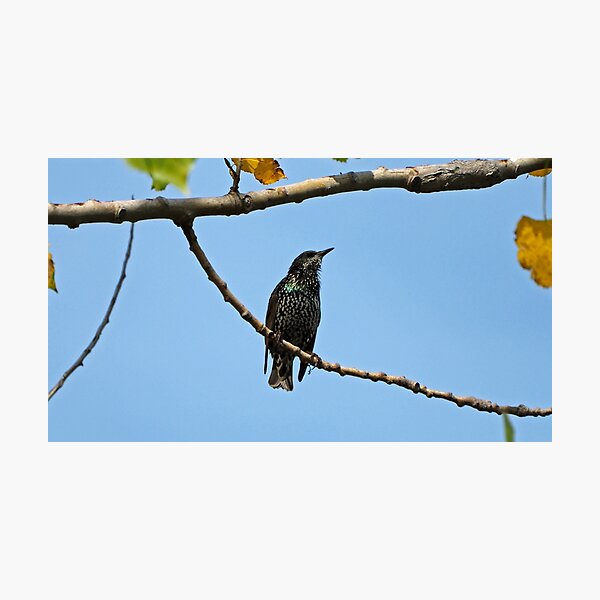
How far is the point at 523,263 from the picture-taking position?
4.83 feet

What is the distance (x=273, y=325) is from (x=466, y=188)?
143 centimetres

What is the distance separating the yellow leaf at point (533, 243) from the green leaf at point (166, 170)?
0.66m

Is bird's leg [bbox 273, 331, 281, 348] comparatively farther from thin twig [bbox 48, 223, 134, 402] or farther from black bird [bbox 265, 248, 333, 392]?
thin twig [bbox 48, 223, 134, 402]

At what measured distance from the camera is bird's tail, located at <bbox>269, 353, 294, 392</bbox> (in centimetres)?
277

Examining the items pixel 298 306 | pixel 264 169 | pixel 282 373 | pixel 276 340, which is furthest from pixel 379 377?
pixel 298 306

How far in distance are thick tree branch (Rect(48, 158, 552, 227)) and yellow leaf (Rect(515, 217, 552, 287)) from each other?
471 mm

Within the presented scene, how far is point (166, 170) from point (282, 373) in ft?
5.34

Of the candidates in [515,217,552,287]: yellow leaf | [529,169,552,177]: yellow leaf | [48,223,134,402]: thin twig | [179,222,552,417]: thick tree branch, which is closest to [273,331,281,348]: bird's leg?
[179,222,552,417]: thick tree branch

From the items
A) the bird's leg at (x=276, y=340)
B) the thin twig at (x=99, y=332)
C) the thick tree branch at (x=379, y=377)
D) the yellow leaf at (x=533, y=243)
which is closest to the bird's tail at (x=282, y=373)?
the bird's leg at (x=276, y=340)

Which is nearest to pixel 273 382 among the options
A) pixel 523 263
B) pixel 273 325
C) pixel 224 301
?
pixel 273 325

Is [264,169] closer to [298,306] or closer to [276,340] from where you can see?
[276,340]
